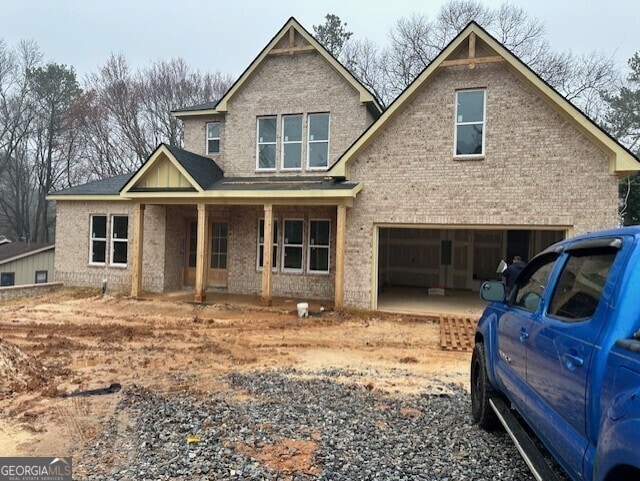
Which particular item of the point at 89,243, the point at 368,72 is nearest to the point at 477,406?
the point at 89,243

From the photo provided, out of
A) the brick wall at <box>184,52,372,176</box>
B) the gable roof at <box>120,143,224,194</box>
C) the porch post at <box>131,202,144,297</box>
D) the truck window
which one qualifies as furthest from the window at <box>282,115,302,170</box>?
the truck window

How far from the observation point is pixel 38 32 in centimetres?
3472

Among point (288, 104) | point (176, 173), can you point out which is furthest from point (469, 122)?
point (176, 173)

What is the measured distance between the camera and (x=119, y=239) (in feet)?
53.4

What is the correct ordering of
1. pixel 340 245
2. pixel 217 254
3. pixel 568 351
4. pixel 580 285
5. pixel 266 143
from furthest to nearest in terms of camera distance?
pixel 217 254
pixel 266 143
pixel 340 245
pixel 580 285
pixel 568 351

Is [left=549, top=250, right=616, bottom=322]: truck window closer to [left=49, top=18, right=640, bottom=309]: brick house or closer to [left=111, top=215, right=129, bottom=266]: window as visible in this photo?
[left=49, top=18, right=640, bottom=309]: brick house

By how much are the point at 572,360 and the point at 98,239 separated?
17.2 meters

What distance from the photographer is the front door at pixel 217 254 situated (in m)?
15.9

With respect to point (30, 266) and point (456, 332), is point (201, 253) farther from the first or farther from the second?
point (30, 266)

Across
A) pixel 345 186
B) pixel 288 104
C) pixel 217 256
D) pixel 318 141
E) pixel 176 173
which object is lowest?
pixel 217 256

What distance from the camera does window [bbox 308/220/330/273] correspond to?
576 inches

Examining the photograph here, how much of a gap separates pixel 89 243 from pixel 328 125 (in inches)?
398

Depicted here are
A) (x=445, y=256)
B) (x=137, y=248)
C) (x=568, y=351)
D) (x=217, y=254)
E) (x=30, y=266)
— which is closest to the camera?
(x=568, y=351)

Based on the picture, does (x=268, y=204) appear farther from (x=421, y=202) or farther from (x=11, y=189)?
(x=11, y=189)
